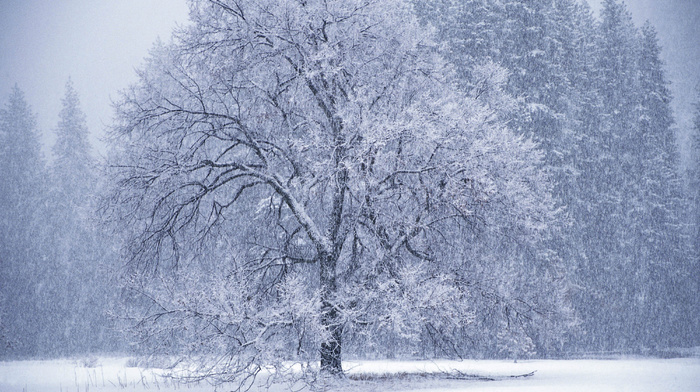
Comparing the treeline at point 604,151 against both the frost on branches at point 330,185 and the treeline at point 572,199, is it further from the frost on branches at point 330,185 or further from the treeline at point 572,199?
the frost on branches at point 330,185

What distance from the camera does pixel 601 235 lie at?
2644cm

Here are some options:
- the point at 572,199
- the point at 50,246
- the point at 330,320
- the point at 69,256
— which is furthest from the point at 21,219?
the point at 330,320

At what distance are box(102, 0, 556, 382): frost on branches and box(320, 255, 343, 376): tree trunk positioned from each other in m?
0.04

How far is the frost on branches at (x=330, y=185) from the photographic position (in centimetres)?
1041

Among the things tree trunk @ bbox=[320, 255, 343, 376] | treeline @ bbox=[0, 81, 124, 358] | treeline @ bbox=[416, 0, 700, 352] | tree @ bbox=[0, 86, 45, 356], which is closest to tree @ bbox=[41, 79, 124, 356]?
treeline @ bbox=[0, 81, 124, 358]

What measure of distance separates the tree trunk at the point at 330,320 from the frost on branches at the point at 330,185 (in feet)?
0.13

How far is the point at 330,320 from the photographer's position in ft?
35.9

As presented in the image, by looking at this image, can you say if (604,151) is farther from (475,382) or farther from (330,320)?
(330,320)

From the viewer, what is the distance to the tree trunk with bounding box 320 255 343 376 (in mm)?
11000

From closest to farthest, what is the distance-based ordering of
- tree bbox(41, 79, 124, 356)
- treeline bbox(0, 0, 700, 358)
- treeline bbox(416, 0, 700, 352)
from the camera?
treeline bbox(0, 0, 700, 358) → treeline bbox(416, 0, 700, 352) → tree bbox(41, 79, 124, 356)

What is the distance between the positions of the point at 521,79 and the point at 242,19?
13.7 m

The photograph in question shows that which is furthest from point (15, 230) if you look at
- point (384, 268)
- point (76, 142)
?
point (384, 268)

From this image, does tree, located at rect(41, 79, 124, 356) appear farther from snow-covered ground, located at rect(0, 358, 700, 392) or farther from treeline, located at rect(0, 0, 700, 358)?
snow-covered ground, located at rect(0, 358, 700, 392)

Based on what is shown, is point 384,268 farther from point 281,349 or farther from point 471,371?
point 471,371
